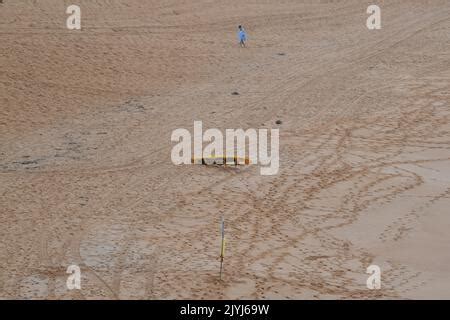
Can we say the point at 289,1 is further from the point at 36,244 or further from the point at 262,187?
the point at 36,244

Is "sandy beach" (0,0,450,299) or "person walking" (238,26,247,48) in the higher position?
"person walking" (238,26,247,48)

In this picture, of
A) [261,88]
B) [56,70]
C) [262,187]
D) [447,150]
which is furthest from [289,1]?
[262,187]

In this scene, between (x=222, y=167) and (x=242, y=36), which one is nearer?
(x=222, y=167)

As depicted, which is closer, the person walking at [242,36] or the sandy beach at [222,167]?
the sandy beach at [222,167]

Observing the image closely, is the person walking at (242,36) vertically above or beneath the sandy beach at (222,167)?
above

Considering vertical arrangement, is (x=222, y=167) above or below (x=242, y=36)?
below

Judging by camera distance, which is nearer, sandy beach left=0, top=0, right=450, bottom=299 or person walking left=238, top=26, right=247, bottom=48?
sandy beach left=0, top=0, right=450, bottom=299

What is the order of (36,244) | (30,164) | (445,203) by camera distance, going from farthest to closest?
(30,164) → (445,203) → (36,244)
